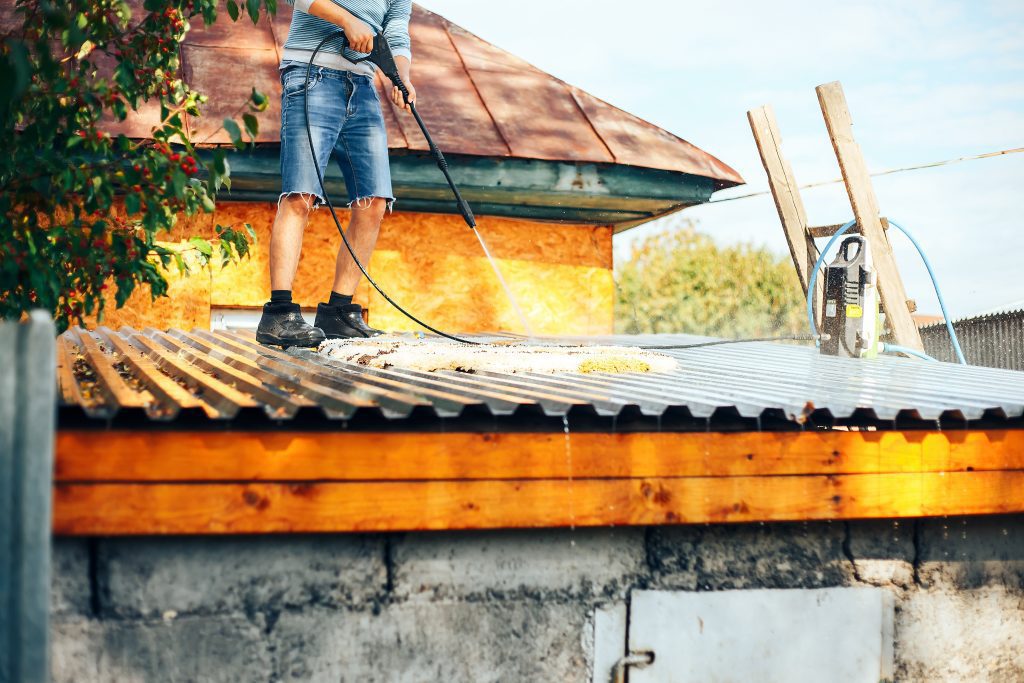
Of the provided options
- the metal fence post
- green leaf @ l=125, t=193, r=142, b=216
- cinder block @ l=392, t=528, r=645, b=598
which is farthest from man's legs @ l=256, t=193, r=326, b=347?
the metal fence post

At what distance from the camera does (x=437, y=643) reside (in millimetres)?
2857

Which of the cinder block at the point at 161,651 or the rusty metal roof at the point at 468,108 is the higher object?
the rusty metal roof at the point at 468,108

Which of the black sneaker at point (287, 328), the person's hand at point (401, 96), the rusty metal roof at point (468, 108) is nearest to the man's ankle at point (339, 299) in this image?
the black sneaker at point (287, 328)

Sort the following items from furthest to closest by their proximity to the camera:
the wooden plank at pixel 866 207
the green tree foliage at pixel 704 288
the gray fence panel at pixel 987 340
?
1. the green tree foliage at pixel 704 288
2. the gray fence panel at pixel 987 340
3. the wooden plank at pixel 866 207

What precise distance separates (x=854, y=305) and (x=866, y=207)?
1.44 m

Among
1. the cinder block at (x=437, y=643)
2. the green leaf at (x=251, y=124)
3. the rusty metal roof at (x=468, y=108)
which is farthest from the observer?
the rusty metal roof at (x=468, y=108)

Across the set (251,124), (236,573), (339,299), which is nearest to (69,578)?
(236,573)

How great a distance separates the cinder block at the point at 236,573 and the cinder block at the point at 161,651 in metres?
0.04

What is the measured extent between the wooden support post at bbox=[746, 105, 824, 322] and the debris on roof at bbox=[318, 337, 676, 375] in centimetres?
289

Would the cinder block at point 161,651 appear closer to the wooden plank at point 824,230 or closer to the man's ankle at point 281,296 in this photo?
the man's ankle at point 281,296

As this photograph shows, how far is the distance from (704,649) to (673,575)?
0.27 m

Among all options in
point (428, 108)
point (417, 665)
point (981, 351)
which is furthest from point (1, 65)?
point (981, 351)

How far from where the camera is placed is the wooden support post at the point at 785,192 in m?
7.10

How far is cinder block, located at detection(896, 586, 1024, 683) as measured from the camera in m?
3.32
